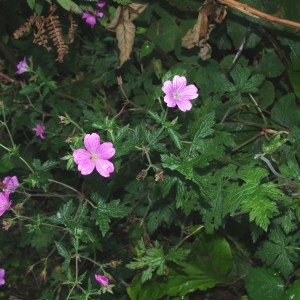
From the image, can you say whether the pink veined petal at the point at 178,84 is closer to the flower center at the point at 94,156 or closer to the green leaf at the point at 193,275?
the flower center at the point at 94,156

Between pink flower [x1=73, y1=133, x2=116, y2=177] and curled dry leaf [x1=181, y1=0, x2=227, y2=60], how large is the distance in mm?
802

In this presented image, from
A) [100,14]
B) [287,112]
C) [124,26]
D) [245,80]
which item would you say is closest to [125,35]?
[124,26]

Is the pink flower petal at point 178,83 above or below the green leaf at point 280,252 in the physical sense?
above

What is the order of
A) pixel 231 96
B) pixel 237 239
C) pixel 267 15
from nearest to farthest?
pixel 267 15
pixel 231 96
pixel 237 239

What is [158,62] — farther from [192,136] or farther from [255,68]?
[192,136]

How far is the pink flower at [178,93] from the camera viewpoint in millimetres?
1709

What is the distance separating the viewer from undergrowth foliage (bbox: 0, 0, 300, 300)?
1744mm

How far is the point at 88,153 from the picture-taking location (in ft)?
5.25

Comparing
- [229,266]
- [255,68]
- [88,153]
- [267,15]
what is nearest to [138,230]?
[229,266]

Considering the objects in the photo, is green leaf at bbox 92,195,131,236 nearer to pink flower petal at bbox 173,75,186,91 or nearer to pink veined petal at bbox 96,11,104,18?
pink flower petal at bbox 173,75,186,91

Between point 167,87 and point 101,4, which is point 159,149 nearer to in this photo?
point 167,87

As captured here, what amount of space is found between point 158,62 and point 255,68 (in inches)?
17.4

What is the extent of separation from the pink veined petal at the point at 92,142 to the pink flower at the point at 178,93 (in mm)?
277

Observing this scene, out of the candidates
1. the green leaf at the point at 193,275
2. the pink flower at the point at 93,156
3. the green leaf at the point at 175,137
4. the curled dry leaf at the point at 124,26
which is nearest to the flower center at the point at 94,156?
the pink flower at the point at 93,156
